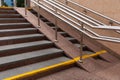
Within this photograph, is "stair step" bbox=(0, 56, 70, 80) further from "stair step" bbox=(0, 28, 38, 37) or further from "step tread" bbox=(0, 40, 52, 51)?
"stair step" bbox=(0, 28, 38, 37)

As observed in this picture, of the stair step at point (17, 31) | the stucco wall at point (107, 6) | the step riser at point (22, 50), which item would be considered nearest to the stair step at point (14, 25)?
the stair step at point (17, 31)

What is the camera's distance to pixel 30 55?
3102mm

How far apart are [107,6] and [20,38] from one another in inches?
77.9

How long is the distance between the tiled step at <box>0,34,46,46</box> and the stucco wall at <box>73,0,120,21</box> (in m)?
1.40

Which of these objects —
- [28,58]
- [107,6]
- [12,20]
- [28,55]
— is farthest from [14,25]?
[107,6]

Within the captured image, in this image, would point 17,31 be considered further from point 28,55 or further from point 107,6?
point 107,6

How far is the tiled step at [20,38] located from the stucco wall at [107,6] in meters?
1.40

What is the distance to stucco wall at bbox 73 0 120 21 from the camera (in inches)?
153

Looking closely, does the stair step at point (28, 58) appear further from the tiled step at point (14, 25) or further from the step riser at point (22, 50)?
the tiled step at point (14, 25)

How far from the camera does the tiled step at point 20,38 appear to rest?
10.6 ft

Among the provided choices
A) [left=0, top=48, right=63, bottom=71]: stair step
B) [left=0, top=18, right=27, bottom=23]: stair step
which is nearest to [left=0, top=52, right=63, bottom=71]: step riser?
[left=0, top=48, right=63, bottom=71]: stair step

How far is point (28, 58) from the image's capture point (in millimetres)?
2975

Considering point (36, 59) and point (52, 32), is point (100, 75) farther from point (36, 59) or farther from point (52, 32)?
point (52, 32)

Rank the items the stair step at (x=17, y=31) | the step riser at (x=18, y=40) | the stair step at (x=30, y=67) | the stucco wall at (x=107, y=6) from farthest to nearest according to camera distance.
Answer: the stucco wall at (x=107, y=6)
the stair step at (x=17, y=31)
the step riser at (x=18, y=40)
the stair step at (x=30, y=67)
